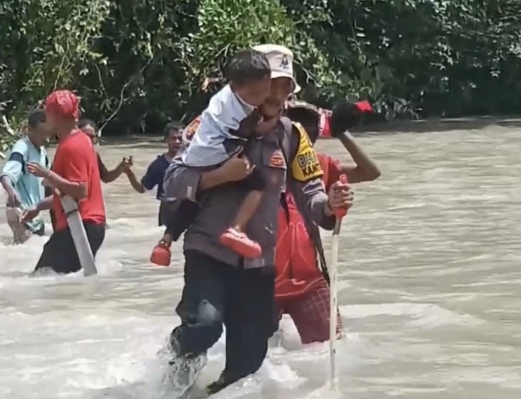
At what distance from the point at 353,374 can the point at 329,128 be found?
4.35 ft

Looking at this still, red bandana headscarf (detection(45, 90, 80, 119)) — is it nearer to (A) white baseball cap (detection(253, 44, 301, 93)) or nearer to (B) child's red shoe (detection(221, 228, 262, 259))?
(A) white baseball cap (detection(253, 44, 301, 93))

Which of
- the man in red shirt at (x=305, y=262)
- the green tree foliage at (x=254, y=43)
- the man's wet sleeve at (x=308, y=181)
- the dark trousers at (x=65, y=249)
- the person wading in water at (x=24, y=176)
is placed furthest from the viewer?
the green tree foliage at (x=254, y=43)

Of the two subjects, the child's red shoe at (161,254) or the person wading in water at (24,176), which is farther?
the person wading in water at (24,176)

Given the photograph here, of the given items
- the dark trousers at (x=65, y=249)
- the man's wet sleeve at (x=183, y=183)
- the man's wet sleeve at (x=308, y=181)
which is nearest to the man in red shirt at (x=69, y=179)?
the dark trousers at (x=65, y=249)

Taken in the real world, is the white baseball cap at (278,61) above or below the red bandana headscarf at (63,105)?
above

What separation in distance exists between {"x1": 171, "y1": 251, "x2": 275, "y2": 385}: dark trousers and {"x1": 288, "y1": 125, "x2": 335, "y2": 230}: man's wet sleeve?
14.0 inches

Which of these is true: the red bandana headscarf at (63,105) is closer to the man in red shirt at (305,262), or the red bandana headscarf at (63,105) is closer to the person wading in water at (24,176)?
the person wading in water at (24,176)

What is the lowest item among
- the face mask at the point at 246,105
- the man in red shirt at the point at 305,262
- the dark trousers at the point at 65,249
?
the dark trousers at the point at 65,249

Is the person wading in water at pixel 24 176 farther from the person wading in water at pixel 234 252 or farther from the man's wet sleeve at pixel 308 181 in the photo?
the person wading in water at pixel 234 252

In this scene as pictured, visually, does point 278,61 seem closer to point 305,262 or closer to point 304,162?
point 304,162

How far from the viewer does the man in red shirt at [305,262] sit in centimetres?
646

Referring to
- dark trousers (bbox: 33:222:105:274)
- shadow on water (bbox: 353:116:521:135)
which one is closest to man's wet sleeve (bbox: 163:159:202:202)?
dark trousers (bbox: 33:222:105:274)

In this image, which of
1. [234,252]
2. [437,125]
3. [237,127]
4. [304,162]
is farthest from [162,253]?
[437,125]

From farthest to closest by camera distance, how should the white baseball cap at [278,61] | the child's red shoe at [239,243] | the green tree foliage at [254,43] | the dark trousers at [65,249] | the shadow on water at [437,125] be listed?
the shadow on water at [437,125] < the green tree foliage at [254,43] < the dark trousers at [65,249] < the white baseball cap at [278,61] < the child's red shoe at [239,243]
